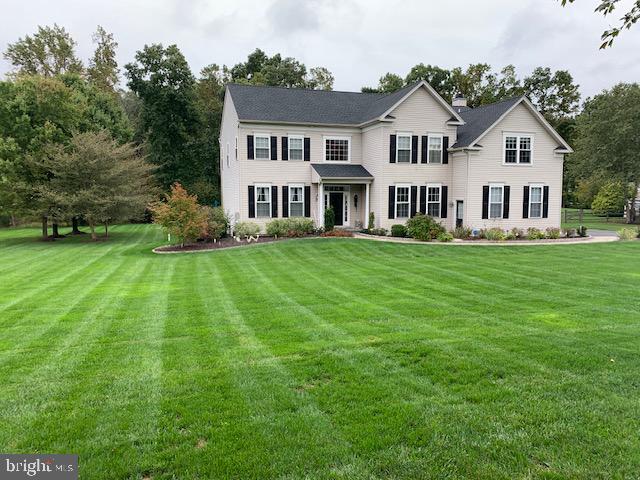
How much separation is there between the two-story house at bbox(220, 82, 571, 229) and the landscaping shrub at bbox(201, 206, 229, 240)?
4.61 feet

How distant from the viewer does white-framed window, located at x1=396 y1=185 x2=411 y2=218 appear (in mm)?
24141

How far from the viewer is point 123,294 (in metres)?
10.6

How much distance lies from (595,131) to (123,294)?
127ft

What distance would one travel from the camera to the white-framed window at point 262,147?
934 inches

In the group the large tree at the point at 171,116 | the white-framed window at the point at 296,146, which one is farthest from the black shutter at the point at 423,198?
the large tree at the point at 171,116

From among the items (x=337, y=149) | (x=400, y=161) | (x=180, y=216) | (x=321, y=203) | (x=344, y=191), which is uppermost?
(x=337, y=149)

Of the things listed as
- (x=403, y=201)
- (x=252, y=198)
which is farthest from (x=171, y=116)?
(x=403, y=201)

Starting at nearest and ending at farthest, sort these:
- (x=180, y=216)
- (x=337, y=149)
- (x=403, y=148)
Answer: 1. (x=180, y=216)
2. (x=403, y=148)
3. (x=337, y=149)

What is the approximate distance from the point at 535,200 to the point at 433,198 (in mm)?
5422

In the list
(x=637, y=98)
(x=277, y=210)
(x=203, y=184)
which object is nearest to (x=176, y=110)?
(x=203, y=184)

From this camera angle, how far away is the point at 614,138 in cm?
3556

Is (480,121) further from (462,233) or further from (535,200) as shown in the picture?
(462,233)

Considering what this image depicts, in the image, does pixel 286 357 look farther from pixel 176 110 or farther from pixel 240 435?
pixel 176 110

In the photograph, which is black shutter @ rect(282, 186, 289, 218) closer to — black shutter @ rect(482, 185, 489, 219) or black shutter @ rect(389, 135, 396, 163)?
black shutter @ rect(389, 135, 396, 163)
